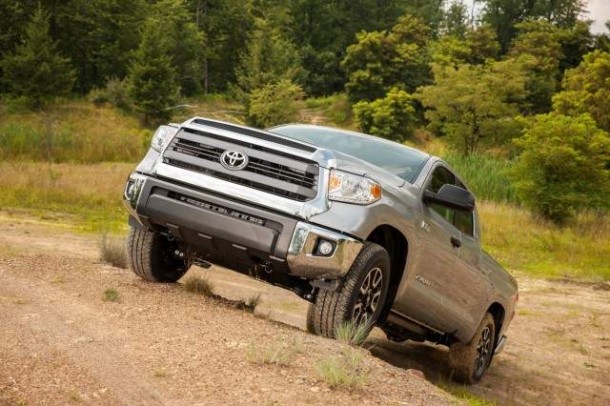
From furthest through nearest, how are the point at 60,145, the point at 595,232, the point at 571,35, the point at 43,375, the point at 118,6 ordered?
the point at 571,35 → the point at 118,6 → the point at 60,145 → the point at 595,232 → the point at 43,375

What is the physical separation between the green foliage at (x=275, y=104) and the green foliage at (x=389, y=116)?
7322 mm

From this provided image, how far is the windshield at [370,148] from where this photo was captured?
262 inches

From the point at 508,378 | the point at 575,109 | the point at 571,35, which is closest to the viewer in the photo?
the point at 508,378

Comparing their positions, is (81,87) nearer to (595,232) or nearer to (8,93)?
(8,93)

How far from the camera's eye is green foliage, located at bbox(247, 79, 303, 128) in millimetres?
50062

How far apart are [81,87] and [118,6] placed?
21.6ft

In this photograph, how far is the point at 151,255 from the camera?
6715 mm

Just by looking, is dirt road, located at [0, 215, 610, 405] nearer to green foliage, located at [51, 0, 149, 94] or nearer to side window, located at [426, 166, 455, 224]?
side window, located at [426, 166, 455, 224]

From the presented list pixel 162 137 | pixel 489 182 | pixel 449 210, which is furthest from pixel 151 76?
pixel 162 137

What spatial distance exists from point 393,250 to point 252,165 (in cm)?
138

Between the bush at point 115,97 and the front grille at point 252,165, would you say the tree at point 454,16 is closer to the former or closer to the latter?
the bush at point 115,97

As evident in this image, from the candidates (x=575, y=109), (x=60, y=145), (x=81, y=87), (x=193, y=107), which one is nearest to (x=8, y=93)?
(x=81, y=87)

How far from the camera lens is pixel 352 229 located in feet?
17.7

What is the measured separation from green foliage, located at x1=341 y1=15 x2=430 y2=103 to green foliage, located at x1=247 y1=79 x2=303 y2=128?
13.9m
